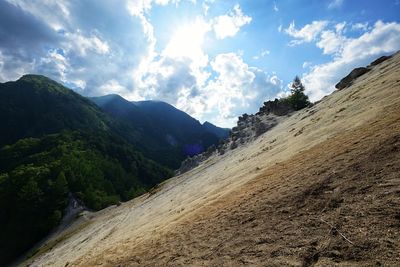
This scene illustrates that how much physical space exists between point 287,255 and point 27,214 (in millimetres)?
125105

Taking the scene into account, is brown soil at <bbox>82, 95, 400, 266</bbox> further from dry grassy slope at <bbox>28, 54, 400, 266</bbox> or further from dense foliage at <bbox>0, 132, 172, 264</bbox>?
dense foliage at <bbox>0, 132, 172, 264</bbox>

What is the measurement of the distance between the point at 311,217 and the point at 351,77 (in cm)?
5654

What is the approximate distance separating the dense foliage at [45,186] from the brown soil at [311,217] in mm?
100940

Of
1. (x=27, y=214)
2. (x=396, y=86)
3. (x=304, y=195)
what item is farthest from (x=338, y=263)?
(x=27, y=214)

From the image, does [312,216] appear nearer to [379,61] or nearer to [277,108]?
[379,61]

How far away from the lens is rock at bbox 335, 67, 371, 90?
6075 cm

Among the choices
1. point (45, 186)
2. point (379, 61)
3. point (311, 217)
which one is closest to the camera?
point (311, 217)

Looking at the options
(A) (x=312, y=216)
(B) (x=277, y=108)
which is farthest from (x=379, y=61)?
(A) (x=312, y=216)

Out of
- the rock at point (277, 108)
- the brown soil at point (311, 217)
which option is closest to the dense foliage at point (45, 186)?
the rock at point (277, 108)

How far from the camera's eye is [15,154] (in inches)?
7156

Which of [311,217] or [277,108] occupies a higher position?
[277,108]

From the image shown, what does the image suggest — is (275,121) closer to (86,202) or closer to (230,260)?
(230,260)

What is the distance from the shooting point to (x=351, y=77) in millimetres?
62938

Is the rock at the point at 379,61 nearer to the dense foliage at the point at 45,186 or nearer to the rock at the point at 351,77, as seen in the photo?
the rock at the point at 351,77
